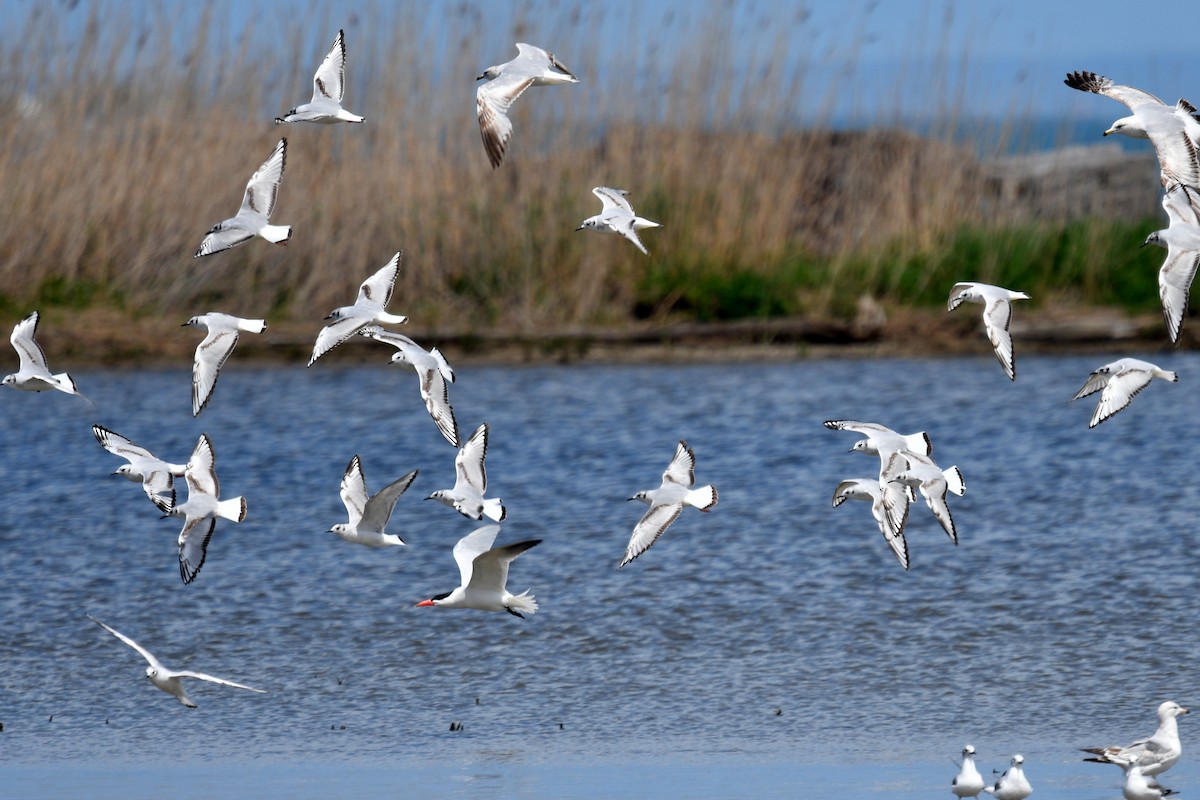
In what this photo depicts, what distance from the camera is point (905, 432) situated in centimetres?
1537

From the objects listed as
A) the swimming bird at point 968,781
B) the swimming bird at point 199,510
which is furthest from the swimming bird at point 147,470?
the swimming bird at point 968,781

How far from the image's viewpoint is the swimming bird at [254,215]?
800 cm

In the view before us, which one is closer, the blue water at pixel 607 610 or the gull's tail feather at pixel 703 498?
the gull's tail feather at pixel 703 498

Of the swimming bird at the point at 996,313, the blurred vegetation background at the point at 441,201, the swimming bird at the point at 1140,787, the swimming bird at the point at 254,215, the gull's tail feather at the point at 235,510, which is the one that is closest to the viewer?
the swimming bird at the point at 1140,787

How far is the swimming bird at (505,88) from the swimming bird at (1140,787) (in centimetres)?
313

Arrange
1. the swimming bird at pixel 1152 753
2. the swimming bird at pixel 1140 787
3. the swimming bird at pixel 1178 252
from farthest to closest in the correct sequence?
the swimming bird at pixel 1178 252
the swimming bird at pixel 1152 753
the swimming bird at pixel 1140 787

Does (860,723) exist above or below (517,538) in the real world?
above

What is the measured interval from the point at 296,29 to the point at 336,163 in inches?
49.7

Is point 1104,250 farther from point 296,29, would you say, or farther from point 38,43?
point 38,43

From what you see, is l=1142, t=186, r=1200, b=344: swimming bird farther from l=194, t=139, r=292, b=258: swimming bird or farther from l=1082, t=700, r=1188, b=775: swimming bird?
l=194, t=139, r=292, b=258: swimming bird

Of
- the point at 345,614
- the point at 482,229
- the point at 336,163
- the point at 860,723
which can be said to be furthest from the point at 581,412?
the point at 860,723

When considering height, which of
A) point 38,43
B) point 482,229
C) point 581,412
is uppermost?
point 38,43

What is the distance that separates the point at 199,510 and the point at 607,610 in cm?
297

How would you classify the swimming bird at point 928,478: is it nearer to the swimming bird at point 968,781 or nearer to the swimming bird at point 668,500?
the swimming bird at point 668,500
